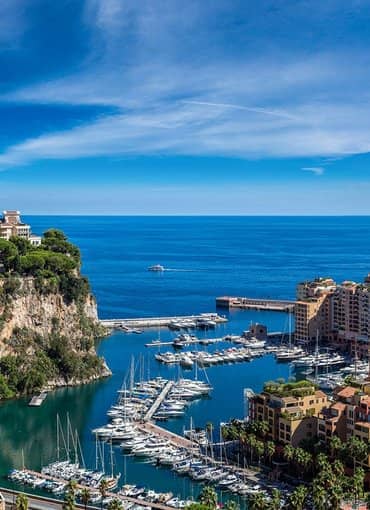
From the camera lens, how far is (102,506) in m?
35.5

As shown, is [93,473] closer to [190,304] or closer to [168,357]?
[168,357]

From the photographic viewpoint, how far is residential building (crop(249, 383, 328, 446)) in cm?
4078

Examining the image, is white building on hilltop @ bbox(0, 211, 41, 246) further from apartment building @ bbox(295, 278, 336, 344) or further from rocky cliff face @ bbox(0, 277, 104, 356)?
apartment building @ bbox(295, 278, 336, 344)

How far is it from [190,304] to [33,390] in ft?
183

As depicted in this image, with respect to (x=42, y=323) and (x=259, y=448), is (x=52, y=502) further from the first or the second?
(x=42, y=323)

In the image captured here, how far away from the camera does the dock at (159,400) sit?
169ft

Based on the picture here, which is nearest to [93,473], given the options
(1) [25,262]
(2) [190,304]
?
(1) [25,262]

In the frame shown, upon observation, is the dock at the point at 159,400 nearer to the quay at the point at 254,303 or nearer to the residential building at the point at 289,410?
the residential building at the point at 289,410

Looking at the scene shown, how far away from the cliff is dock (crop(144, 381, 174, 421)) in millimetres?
7043

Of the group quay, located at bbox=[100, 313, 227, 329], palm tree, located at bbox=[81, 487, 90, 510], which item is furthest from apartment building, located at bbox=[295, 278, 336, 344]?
palm tree, located at bbox=[81, 487, 90, 510]

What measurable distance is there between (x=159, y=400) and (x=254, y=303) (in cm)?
5435

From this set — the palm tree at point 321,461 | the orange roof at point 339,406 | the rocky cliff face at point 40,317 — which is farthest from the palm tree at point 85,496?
the rocky cliff face at point 40,317

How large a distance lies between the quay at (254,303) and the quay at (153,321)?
10.4 m

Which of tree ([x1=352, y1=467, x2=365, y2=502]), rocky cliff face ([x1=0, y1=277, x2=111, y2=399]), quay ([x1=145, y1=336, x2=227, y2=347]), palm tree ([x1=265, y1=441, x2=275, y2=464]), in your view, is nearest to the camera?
tree ([x1=352, y1=467, x2=365, y2=502])
